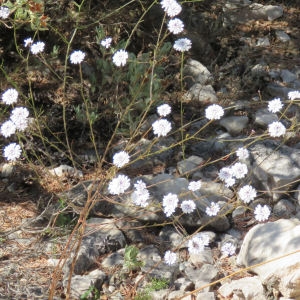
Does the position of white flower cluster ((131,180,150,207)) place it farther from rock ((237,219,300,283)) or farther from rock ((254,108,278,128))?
rock ((254,108,278,128))

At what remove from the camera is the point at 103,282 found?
3.86 metres

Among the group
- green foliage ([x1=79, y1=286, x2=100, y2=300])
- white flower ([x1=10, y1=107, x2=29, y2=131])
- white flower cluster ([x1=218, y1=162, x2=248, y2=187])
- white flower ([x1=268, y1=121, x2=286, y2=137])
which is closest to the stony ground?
green foliage ([x1=79, y1=286, x2=100, y2=300])

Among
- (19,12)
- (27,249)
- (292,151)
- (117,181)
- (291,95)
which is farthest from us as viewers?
(292,151)

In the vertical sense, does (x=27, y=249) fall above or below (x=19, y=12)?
below

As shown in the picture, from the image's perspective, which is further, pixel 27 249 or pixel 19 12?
pixel 19 12

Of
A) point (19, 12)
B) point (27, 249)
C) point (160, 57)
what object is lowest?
point (27, 249)

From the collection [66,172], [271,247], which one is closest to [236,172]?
[271,247]

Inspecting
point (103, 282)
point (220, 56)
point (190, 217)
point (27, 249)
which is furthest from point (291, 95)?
point (220, 56)

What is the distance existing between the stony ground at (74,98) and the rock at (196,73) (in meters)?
0.09

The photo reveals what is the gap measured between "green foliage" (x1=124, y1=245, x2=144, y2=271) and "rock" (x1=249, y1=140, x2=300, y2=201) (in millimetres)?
1177

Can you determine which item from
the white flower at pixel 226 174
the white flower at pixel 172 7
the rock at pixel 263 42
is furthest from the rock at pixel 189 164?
the rock at pixel 263 42

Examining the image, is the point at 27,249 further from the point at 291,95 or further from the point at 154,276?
the point at 291,95

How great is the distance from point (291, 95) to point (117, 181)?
1.24 meters

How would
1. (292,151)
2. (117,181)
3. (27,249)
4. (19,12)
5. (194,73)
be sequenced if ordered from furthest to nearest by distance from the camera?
(194,73)
(292,151)
(19,12)
(27,249)
(117,181)
